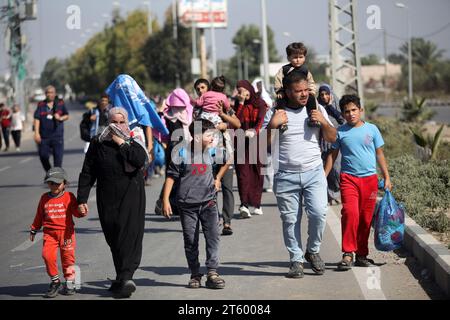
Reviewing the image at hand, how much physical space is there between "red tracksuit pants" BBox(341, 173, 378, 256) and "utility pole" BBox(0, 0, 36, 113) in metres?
38.5

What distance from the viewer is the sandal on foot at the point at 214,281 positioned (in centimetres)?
844

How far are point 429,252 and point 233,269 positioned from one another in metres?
1.87

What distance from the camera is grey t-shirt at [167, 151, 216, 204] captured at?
8648 mm

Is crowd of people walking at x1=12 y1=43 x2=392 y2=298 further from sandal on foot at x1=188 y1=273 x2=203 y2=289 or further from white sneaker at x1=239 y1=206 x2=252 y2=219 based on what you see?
white sneaker at x1=239 y1=206 x2=252 y2=219

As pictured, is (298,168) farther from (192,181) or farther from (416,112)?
(416,112)

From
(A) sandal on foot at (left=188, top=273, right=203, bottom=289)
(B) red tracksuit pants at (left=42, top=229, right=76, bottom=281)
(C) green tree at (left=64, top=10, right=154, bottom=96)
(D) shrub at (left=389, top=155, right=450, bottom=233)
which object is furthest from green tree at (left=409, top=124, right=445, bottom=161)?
(C) green tree at (left=64, top=10, right=154, bottom=96)

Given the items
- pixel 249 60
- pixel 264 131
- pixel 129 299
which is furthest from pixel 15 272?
pixel 249 60

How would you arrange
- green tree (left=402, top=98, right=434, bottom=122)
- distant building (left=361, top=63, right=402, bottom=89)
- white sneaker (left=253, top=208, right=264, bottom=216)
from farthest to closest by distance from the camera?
1. distant building (left=361, top=63, right=402, bottom=89)
2. green tree (left=402, top=98, right=434, bottom=122)
3. white sneaker (left=253, top=208, right=264, bottom=216)

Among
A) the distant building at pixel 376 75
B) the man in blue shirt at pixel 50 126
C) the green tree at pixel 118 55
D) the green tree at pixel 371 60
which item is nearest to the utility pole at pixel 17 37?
the green tree at pixel 118 55

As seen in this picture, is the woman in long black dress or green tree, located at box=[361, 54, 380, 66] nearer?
the woman in long black dress

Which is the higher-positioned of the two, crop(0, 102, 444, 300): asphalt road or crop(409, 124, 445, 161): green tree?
crop(409, 124, 445, 161): green tree

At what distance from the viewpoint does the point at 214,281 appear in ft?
27.7

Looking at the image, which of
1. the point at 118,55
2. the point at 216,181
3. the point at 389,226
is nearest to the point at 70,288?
the point at 216,181
